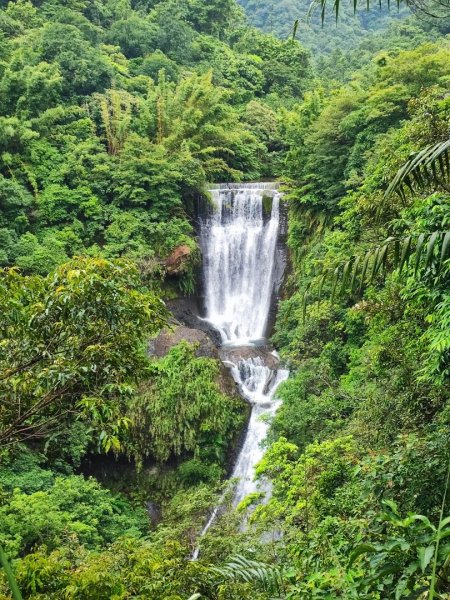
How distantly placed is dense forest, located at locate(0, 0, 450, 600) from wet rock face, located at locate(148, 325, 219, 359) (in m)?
0.10

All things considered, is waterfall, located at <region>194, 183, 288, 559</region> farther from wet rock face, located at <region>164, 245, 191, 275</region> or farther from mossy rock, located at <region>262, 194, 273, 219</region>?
wet rock face, located at <region>164, 245, 191, 275</region>

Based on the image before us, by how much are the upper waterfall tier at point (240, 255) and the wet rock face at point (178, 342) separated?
131 inches

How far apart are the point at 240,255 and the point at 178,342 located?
526cm

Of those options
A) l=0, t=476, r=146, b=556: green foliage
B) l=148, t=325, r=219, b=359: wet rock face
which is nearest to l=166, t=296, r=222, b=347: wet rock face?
l=148, t=325, r=219, b=359: wet rock face

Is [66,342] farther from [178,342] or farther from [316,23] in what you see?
[316,23]

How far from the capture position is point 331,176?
1456cm

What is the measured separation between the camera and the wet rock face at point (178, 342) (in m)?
12.3

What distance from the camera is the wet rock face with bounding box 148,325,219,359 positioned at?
486 inches

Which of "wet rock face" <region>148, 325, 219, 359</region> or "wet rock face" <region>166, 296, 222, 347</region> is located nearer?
"wet rock face" <region>148, 325, 219, 359</region>

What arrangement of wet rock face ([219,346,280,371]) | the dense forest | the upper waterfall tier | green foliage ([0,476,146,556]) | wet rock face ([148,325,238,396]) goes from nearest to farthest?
1. the dense forest
2. green foliage ([0,476,146,556])
3. wet rock face ([148,325,238,396])
4. wet rock face ([219,346,280,371])
5. the upper waterfall tier

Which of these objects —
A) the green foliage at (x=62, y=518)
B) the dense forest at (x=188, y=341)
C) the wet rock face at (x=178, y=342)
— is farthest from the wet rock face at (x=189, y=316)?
the green foliage at (x=62, y=518)

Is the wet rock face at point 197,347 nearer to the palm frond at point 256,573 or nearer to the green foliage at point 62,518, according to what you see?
the green foliage at point 62,518

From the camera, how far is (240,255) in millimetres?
16703

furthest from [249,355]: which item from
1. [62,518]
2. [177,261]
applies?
[62,518]
